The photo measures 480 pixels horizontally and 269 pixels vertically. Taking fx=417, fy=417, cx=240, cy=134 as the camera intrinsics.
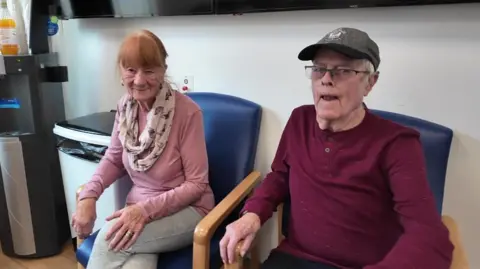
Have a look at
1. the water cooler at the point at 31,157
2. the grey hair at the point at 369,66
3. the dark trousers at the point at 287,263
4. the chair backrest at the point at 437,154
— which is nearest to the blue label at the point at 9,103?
the water cooler at the point at 31,157

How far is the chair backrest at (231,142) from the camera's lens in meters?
1.68

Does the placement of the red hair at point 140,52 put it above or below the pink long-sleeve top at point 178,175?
above

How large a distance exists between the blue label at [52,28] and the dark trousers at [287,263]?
1.54 metres

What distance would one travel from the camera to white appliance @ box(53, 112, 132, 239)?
1749 millimetres

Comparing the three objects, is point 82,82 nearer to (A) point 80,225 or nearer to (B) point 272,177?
(A) point 80,225

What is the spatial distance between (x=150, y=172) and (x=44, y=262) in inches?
43.2

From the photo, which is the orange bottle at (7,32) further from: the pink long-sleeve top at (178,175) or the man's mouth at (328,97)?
the man's mouth at (328,97)

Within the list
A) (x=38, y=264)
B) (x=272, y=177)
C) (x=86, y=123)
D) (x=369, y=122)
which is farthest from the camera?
(x=38, y=264)

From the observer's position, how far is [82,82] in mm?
2375

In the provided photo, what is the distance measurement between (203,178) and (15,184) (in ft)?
3.67

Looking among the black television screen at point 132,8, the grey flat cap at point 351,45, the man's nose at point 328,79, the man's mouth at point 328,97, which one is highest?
the black television screen at point 132,8

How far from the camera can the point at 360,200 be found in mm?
1185

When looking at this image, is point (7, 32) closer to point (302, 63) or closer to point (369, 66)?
point (302, 63)

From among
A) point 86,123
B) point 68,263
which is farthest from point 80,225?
point 68,263
